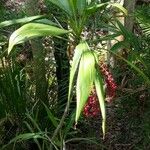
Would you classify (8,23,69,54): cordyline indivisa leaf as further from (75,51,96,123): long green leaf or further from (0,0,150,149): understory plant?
(75,51,96,123): long green leaf

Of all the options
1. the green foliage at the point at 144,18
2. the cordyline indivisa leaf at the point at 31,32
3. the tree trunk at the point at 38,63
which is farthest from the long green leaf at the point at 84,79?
the tree trunk at the point at 38,63

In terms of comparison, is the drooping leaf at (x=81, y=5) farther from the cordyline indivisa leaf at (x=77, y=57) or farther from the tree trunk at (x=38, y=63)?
the tree trunk at (x=38, y=63)

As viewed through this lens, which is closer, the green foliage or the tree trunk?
the green foliage

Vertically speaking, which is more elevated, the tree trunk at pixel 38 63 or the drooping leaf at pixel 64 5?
the drooping leaf at pixel 64 5

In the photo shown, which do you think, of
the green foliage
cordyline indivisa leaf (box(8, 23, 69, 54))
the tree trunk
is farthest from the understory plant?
the tree trunk

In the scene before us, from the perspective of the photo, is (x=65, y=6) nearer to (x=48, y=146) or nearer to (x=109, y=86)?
(x=109, y=86)

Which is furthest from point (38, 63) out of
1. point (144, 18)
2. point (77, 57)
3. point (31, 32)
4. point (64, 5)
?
point (77, 57)

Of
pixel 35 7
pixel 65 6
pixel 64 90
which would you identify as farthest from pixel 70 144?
pixel 65 6
